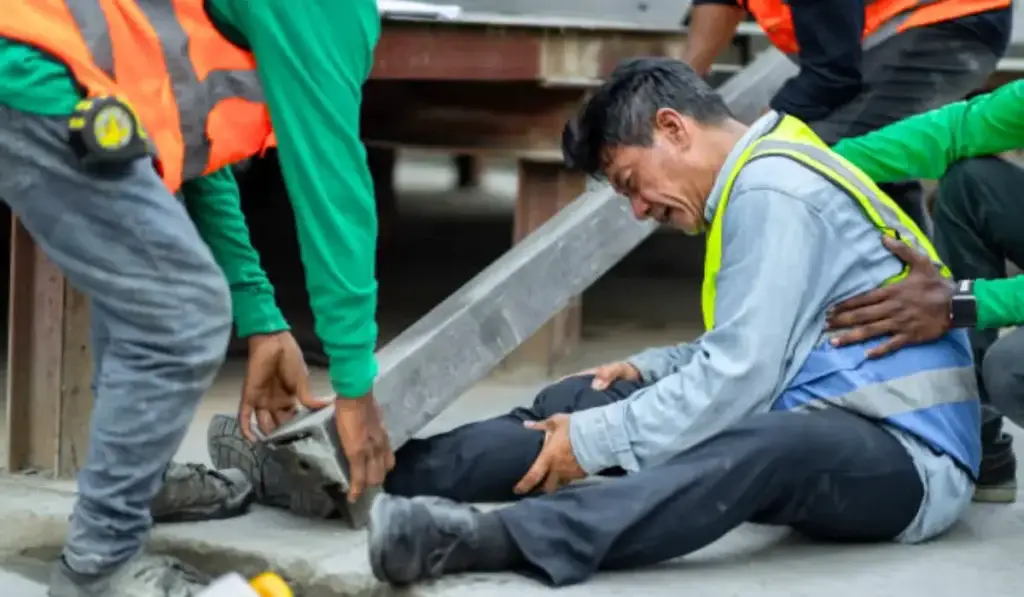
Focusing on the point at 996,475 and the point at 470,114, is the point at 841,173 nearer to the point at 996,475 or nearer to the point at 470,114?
the point at 996,475

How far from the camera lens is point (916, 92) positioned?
3049 mm

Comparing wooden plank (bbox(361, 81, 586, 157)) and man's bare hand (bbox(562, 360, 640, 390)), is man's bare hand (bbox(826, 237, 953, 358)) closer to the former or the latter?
man's bare hand (bbox(562, 360, 640, 390))

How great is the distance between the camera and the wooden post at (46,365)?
2.99 meters

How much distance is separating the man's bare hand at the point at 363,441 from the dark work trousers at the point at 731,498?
0.82 feet

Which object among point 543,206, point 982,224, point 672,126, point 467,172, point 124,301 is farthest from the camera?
point 467,172

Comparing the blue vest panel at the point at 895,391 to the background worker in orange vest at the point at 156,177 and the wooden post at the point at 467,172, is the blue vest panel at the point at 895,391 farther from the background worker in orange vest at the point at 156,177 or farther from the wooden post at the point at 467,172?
the wooden post at the point at 467,172

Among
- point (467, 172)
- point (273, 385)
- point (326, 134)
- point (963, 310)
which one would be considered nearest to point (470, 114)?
point (273, 385)

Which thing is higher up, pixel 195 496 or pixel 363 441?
pixel 363 441

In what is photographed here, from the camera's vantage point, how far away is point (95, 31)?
197 cm

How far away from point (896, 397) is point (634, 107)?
2.06 ft

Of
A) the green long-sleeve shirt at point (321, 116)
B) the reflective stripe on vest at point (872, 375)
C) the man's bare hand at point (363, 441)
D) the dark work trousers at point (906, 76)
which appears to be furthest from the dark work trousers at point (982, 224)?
the green long-sleeve shirt at point (321, 116)

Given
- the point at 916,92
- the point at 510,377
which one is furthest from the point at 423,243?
the point at 916,92


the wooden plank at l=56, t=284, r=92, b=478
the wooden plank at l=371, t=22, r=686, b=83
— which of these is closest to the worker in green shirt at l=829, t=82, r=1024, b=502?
the wooden plank at l=371, t=22, r=686, b=83

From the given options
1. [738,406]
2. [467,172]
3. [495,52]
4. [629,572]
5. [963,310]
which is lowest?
[467,172]
